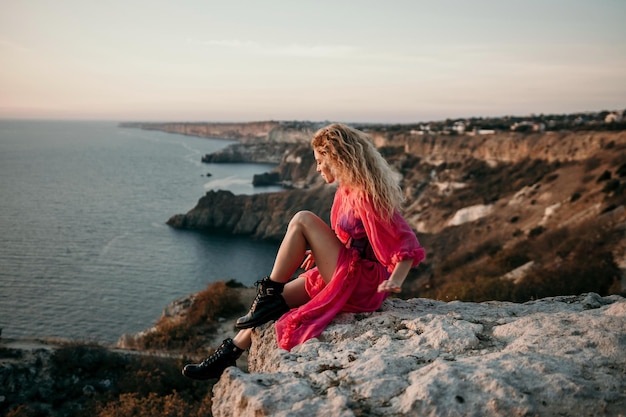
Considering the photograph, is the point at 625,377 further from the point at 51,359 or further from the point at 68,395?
the point at 51,359

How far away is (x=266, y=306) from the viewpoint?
12.9ft

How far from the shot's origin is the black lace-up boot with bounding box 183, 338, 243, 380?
148 inches

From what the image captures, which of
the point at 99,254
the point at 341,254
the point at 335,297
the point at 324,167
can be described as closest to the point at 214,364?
the point at 335,297

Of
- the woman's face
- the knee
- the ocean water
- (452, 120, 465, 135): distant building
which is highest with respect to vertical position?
(452, 120, 465, 135): distant building

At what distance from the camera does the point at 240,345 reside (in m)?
3.91

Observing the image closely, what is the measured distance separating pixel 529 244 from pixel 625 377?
21.7 metres

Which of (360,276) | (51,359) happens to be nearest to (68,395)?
(51,359)

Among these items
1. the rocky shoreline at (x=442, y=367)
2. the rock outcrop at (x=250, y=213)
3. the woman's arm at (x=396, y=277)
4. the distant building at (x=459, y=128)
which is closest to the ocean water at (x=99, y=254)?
the rock outcrop at (x=250, y=213)

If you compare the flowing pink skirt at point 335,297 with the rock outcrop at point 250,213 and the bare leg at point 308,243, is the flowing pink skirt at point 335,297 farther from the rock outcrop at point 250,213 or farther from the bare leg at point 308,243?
the rock outcrop at point 250,213

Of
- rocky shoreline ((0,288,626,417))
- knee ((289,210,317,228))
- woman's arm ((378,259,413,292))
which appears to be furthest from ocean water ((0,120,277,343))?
woman's arm ((378,259,413,292))

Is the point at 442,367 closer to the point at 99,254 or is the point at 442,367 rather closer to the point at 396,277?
the point at 396,277

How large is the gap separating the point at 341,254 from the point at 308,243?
0.94 feet

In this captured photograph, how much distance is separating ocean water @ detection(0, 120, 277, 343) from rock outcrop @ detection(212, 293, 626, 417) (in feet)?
74.9

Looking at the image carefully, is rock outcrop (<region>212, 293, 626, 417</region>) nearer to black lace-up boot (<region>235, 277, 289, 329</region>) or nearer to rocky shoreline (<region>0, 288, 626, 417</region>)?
rocky shoreline (<region>0, 288, 626, 417</region>)
